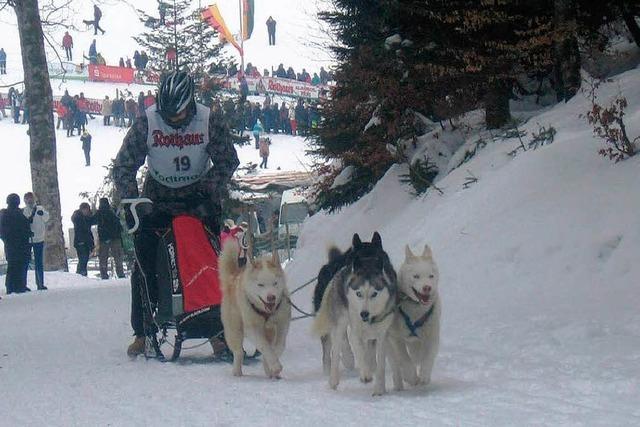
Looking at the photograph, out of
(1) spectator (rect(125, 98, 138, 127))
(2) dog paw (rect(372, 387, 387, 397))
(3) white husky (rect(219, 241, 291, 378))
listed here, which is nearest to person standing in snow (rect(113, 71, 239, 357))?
(3) white husky (rect(219, 241, 291, 378))

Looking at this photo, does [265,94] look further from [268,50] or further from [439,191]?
[439,191]

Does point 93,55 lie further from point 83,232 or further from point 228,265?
point 228,265

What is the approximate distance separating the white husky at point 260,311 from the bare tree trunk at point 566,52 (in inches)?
202

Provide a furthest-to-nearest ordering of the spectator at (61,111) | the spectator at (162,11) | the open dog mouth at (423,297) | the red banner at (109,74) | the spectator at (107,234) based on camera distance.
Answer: the red banner at (109,74) → the spectator at (61,111) → the spectator at (162,11) → the spectator at (107,234) → the open dog mouth at (423,297)

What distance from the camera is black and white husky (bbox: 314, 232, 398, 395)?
5.75 meters

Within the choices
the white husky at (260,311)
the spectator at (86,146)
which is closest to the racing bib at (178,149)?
the white husky at (260,311)

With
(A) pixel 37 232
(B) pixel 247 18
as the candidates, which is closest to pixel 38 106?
(A) pixel 37 232

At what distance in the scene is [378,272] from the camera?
584cm

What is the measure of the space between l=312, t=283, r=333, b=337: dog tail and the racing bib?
5.03 ft

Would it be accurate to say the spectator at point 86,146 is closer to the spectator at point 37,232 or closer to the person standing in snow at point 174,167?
the spectator at point 37,232

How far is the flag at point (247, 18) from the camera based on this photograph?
49.8 meters

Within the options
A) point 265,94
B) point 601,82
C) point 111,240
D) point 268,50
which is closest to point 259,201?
point 111,240

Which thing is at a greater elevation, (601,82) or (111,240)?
(601,82)

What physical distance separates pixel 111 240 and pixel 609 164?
45.5 feet
